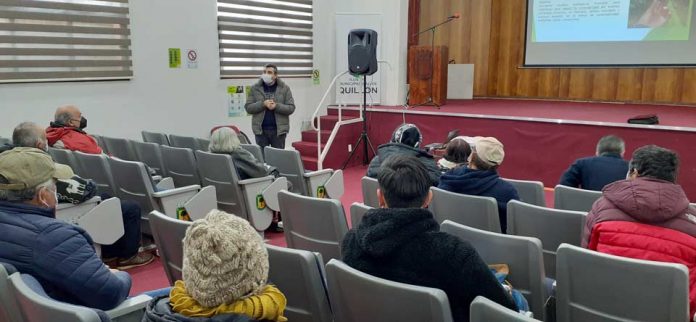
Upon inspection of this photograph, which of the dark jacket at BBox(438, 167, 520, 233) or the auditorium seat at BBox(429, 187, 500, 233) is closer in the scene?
the auditorium seat at BBox(429, 187, 500, 233)

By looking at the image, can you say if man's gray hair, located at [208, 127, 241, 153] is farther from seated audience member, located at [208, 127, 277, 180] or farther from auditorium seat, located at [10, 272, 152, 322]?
auditorium seat, located at [10, 272, 152, 322]

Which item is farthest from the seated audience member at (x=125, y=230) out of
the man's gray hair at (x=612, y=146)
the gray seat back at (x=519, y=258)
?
the man's gray hair at (x=612, y=146)

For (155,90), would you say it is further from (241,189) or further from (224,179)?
(241,189)

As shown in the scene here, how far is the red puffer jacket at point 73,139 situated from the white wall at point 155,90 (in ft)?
4.66

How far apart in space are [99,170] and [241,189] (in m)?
0.98

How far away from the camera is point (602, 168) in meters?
3.64

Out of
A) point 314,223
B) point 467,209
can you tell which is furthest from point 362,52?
point 314,223

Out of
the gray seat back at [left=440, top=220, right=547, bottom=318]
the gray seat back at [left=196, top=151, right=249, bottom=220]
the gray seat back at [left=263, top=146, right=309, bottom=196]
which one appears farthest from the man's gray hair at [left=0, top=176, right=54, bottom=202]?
the gray seat back at [left=263, top=146, right=309, bottom=196]

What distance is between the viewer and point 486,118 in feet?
22.0

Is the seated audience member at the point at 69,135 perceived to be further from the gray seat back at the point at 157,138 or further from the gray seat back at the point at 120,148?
the gray seat back at the point at 157,138

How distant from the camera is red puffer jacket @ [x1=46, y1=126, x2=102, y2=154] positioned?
13.7 feet

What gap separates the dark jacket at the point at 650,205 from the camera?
2.19m

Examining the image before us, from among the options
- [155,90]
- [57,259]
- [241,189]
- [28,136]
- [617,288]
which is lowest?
[241,189]

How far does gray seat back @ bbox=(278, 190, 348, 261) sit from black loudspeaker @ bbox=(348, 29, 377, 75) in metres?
4.37
